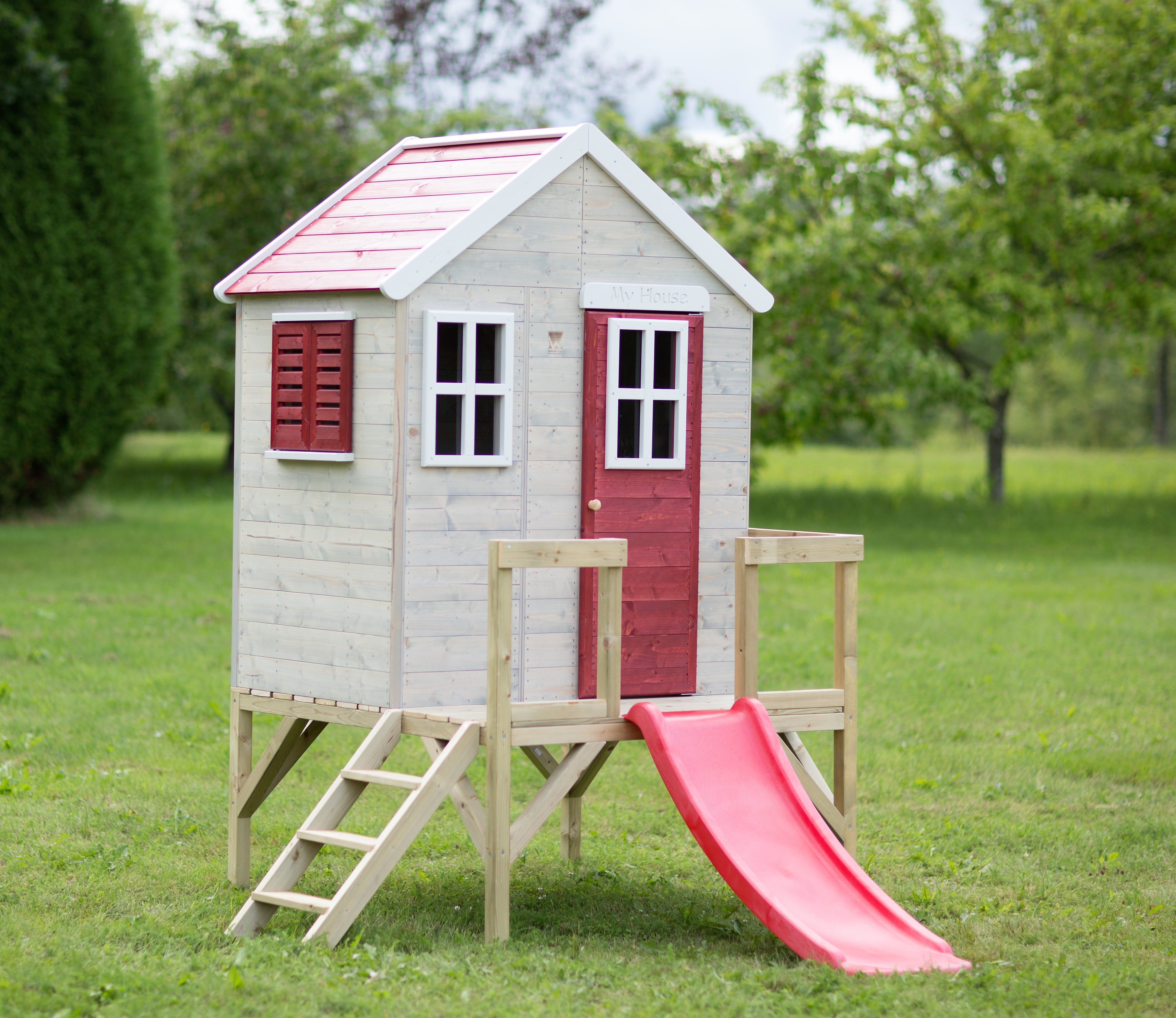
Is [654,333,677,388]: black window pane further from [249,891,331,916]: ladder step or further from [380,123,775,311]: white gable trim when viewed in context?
[249,891,331,916]: ladder step

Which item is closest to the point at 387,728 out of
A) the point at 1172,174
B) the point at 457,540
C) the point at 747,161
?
the point at 457,540

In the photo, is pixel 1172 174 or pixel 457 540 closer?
pixel 457 540

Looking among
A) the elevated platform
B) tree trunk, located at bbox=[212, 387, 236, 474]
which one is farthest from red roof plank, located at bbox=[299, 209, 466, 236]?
tree trunk, located at bbox=[212, 387, 236, 474]

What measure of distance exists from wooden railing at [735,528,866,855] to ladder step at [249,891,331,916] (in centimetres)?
204

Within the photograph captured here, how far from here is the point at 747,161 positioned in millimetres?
Answer: 23016

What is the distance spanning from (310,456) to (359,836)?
169 centimetres

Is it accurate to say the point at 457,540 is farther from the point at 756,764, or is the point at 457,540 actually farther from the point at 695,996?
the point at 695,996

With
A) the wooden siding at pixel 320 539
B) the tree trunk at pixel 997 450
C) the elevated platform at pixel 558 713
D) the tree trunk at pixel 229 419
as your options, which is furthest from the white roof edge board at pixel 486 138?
the tree trunk at pixel 229 419

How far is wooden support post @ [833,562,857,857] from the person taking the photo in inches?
267

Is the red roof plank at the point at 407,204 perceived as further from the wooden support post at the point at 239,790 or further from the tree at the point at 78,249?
the tree at the point at 78,249

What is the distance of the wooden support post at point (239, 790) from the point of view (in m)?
6.90

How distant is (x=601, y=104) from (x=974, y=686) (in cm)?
2116

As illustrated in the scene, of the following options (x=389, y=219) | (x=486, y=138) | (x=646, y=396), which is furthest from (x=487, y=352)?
(x=486, y=138)

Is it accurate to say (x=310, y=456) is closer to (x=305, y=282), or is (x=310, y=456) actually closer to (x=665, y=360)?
(x=305, y=282)
